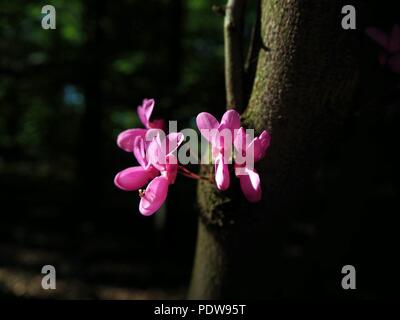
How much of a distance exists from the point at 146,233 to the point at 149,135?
4.59 metres

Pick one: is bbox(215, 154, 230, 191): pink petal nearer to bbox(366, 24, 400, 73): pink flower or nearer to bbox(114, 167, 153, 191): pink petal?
bbox(114, 167, 153, 191): pink petal

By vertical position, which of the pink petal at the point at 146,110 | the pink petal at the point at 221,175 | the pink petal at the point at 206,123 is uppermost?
the pink petal at the point at 146,110

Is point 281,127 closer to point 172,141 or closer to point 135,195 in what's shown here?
point 172,141

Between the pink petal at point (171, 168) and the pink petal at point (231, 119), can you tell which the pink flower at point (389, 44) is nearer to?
the pink petal at point (231, 119)

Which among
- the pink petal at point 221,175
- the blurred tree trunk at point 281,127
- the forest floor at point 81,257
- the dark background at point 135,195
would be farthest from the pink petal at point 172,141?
the forest floor at point 81,257

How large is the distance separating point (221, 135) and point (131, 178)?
27cm

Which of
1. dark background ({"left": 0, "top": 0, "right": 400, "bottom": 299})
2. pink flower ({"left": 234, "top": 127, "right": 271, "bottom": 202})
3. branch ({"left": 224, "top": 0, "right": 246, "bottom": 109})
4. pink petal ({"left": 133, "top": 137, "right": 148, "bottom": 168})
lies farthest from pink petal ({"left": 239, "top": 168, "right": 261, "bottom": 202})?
dark background ({"left": 0, "top": 0, "right": 400, "bottom": 299})

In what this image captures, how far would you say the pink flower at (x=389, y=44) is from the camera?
1.33m

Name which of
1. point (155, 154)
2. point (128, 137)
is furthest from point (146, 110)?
point (155, 154)

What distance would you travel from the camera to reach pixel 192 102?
12.1 ft

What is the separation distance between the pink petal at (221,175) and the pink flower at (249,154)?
52mm

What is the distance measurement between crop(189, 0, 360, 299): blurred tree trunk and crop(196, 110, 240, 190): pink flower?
0.27 metres
